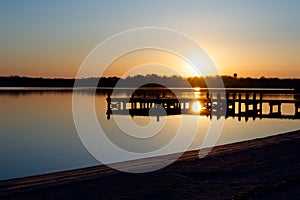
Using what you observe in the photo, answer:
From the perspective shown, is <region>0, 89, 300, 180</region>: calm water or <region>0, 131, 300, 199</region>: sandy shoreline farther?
<region>0, 89, 300, 180</region>: calm water

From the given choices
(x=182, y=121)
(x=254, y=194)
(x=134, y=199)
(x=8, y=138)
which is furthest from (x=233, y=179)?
(x=182, y=121)

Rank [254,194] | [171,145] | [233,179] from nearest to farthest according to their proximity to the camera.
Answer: [254,194], [233,179], [171,145]

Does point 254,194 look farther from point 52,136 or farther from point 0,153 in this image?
point 52,136

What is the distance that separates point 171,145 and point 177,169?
12.2m

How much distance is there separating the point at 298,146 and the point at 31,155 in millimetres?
11154

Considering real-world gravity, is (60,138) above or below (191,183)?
below

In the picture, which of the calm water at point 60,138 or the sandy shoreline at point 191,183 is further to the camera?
the calm water at point 60,138

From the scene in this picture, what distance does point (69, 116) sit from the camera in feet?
148

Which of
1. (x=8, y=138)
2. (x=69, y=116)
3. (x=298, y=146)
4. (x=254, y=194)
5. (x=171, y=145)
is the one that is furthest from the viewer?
(x=69, y=116)

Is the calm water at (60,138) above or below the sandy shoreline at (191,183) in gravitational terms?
below

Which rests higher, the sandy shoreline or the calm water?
the sandy shoreline

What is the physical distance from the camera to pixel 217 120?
37656 mm

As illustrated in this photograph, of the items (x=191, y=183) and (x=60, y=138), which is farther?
(x=60, y=138)

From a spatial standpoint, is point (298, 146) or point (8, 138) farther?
point (8, 138)
